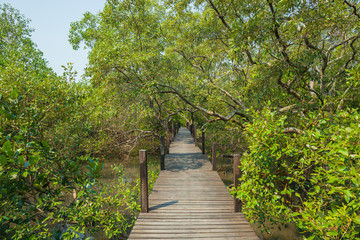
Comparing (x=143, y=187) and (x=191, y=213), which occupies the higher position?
(x=143, y=187)

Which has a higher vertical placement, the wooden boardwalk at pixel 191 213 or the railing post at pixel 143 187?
the railing post at pixel 143 187

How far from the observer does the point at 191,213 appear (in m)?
5.29

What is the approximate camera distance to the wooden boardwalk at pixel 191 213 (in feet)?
14.6

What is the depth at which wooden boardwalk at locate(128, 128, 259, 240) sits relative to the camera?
445cm

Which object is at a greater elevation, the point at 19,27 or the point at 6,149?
the point at 19,27

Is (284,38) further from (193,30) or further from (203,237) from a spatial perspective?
(203,237)

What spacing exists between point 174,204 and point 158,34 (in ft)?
35.6

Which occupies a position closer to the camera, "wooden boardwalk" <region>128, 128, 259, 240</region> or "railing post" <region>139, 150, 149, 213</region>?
"wooden boardwalk" <region>128, 128, 259, 240</region>

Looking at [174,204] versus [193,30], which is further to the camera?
[193,30]

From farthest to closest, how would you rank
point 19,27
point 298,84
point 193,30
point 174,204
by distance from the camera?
point 19,27 < point 193,30 < point 298,84 < point 174,204

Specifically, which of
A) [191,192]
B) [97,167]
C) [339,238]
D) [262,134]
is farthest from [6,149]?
[191,192]

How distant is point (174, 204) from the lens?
5.78 m

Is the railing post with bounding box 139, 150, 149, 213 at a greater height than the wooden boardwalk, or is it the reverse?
the railing post with bounding box 139, 150, 149, 213

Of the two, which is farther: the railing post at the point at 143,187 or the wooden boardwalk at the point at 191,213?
the railing post at the point at 143,187
